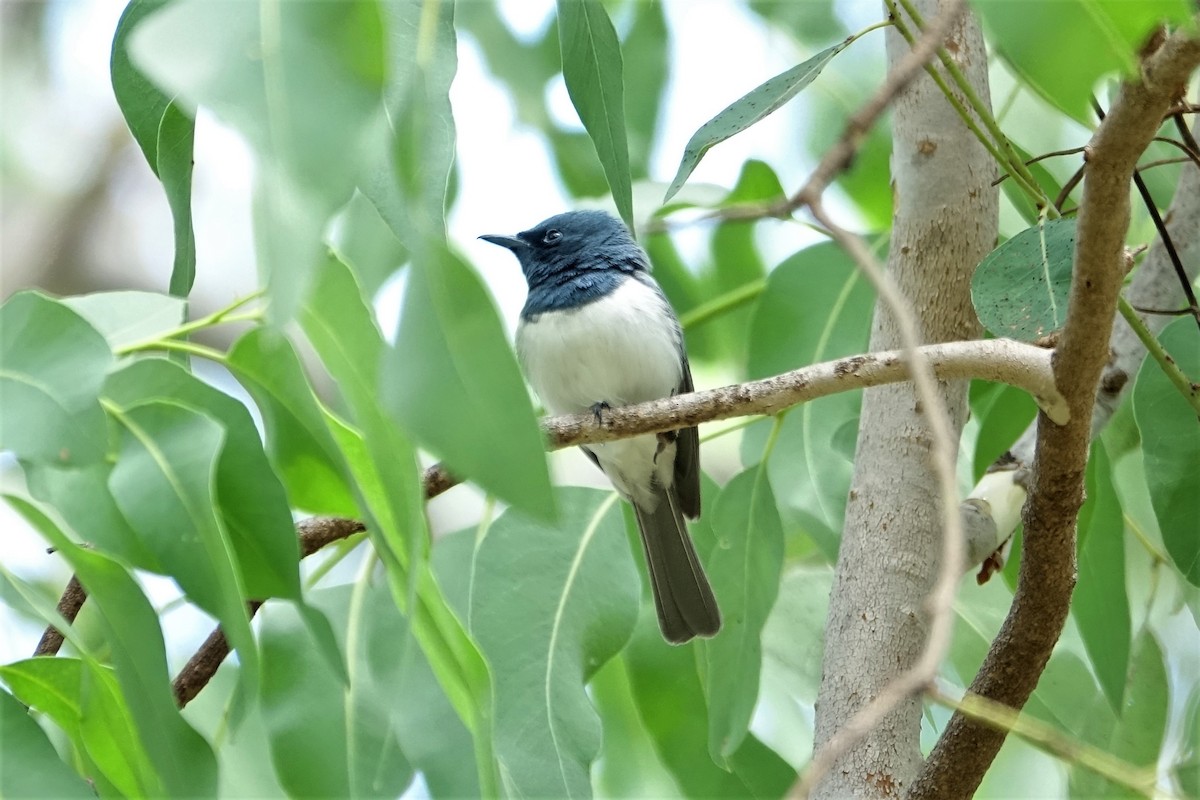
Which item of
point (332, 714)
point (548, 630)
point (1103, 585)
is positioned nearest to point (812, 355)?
point (1103, 585)

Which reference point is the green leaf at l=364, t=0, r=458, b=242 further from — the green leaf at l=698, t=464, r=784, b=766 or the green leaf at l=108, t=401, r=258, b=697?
→ the green leaf at l=698, t=464, r=784, b=766

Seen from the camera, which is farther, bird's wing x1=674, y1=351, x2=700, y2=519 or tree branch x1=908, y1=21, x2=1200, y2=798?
bird's wing x1=674, y1=351, x2=700, y2=519

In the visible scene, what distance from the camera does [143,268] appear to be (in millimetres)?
5629

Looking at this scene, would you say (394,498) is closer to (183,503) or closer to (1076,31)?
(183,503)

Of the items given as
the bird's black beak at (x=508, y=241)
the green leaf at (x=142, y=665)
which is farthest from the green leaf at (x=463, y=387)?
the bird's black beak at (x=508, y=241)

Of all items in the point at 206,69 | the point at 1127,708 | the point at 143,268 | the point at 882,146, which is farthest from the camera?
the point at 143,268

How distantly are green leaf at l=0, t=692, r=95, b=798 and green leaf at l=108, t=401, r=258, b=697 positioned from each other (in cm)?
21

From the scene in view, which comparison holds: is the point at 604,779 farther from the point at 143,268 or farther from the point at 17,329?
the point at 143,268

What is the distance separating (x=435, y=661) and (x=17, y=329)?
2.04ft

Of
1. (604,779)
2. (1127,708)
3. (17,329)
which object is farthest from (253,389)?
(1127,708)

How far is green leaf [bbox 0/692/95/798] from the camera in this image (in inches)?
56.3

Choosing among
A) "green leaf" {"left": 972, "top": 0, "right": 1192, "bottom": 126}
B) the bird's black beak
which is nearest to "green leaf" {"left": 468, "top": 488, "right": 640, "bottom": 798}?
"green leaf" {"left": 972, "top": 0, "right": 1192, "bottom": 126}

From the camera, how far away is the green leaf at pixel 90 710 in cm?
164

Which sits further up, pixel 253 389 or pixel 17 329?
pixel 17 329
